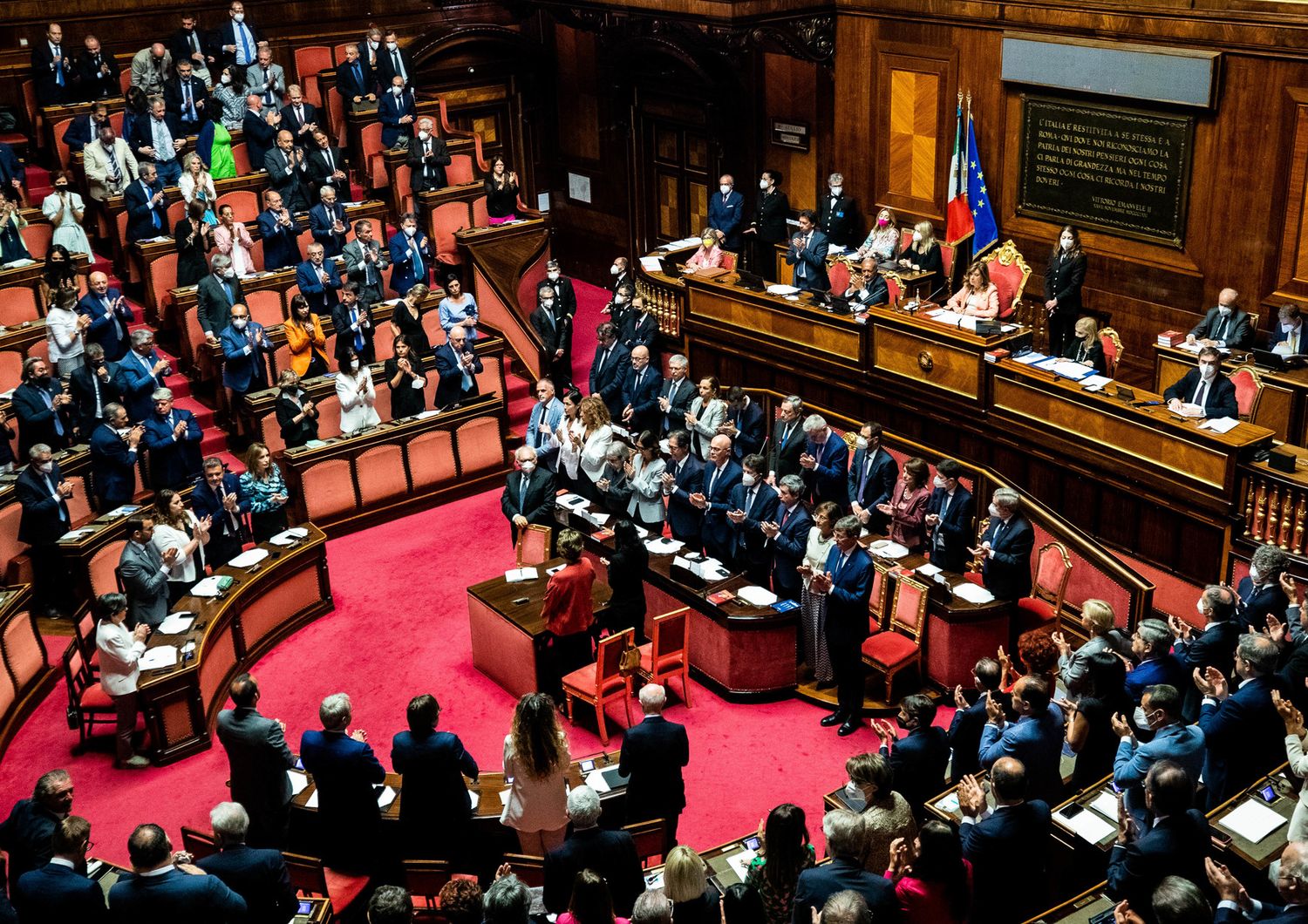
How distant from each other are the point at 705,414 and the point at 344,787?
17.6 ft

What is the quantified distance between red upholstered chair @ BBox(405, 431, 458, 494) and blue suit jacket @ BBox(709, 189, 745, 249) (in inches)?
169

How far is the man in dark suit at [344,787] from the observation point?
6445 millimetres

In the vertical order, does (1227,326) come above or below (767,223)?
below

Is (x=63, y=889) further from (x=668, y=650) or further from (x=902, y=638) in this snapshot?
(x=902, y=638)

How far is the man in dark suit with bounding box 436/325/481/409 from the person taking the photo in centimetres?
1231

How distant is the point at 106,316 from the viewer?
11.6 meters

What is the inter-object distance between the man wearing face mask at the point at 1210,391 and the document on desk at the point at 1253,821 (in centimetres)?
390

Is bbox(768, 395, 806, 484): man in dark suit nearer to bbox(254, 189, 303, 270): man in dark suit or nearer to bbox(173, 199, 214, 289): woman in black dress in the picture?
bbox(254, 189, 303, 270): man in dark suit

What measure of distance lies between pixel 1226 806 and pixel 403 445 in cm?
788

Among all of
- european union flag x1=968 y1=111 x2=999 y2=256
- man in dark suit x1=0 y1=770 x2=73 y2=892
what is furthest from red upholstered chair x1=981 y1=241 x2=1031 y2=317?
man in dark suit x1=0 y1=770 x2=73 y2=892

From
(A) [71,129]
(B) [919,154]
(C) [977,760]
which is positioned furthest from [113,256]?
(C) [977,760]

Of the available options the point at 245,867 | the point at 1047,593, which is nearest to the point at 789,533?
the point at 1047,593

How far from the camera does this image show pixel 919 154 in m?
13.8

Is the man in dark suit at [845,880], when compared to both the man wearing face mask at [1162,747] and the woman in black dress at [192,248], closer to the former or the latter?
the man wearing face mask at [1162,747]
